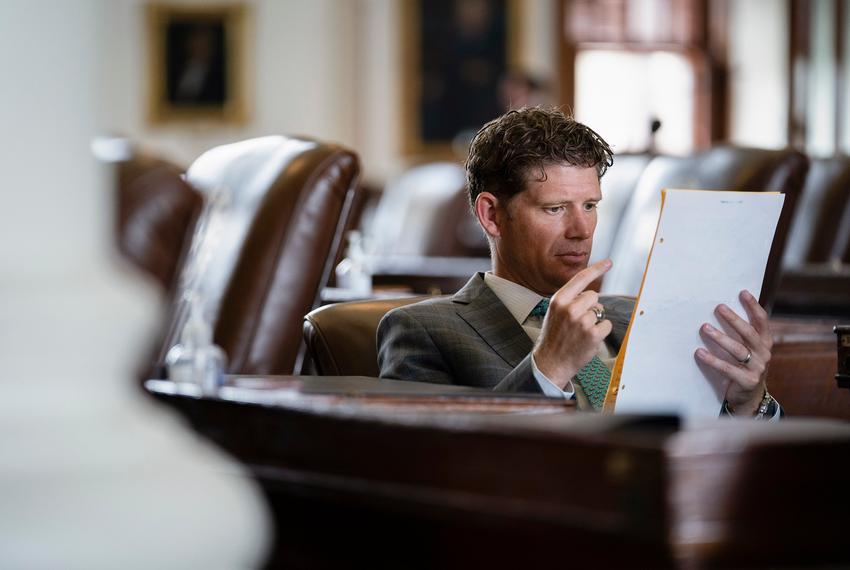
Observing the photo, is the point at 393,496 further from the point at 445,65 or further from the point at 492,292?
A: the point at 445,65

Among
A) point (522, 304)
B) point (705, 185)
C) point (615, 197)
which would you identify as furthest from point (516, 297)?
point (615, 197)

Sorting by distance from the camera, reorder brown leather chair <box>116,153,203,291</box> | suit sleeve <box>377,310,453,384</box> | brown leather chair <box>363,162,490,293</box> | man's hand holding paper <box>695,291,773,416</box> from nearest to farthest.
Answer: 1. man's hand holding paper <box>695,291,773,416</box>
2. suit sleeve <box>377,310,453,384</box>
3. brown leather chair <box>116,153,203,291</box>
4. brown leather chair <box>363,162,490,293</box>

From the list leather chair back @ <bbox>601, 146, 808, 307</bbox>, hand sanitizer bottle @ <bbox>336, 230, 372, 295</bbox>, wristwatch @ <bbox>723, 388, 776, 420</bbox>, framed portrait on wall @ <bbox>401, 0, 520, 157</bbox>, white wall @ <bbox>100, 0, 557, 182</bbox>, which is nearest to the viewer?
wristwatch @ <bbox>723, 388, 776, 420</bbox>

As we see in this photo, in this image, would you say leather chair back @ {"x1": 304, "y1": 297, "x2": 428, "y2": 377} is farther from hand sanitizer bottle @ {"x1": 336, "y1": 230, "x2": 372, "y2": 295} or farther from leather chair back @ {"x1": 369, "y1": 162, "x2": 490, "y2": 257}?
leather chair back @ {"x1": 369, "y1": 162, "x2": 490, "y2": 257}

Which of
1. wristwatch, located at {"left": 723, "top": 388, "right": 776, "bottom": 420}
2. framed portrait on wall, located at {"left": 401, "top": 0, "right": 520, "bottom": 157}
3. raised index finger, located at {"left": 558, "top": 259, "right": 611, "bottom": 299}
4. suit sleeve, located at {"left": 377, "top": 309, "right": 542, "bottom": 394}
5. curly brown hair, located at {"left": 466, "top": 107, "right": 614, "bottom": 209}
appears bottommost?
wristwatch, located at {"left": 723, "top": 388, "right": 776, "bottom": 420}

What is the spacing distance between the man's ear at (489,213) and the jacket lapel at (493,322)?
0.34 ft

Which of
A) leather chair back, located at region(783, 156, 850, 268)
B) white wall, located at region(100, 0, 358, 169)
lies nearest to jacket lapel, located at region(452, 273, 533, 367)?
leather chair back, located at region(783, 156, 850, 268)

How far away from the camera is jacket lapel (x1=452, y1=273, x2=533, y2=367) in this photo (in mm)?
2512

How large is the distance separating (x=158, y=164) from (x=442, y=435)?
88.3 inches

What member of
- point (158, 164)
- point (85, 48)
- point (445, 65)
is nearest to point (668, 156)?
point (158, 164)

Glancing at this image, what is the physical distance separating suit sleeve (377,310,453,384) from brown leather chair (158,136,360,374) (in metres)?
0.51

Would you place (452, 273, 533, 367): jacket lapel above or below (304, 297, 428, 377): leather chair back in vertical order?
above

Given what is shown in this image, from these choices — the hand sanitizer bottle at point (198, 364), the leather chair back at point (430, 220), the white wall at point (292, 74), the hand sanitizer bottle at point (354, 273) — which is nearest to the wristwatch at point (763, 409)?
the hand sanitizer bottle at point (198, 364)

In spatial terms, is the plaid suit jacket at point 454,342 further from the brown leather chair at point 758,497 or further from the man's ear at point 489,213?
the brown leather chair at point 758,497
